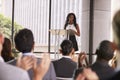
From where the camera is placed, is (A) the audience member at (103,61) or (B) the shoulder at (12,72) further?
(A) the audience member at (103,61)

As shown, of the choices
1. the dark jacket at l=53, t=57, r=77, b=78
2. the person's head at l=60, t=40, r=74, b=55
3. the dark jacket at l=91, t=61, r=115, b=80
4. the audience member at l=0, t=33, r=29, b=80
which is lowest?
the dark jacket at l=53, t=57, r=77, b=78

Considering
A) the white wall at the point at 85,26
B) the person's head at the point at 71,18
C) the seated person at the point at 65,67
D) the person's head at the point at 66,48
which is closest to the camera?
the seated person at the point at 65,67

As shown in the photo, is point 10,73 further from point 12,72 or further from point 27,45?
point 27,45

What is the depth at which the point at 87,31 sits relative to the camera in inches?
416

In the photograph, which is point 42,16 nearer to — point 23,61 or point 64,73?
point 64,73

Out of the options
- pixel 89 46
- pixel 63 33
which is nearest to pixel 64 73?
pixel 63 33

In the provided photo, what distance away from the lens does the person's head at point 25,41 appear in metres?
3.29

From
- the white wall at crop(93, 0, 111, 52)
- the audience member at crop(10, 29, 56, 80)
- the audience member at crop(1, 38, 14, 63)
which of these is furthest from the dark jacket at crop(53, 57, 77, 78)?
the white wall at crop(93, 0, 111, 52)

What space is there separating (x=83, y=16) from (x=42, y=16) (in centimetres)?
153

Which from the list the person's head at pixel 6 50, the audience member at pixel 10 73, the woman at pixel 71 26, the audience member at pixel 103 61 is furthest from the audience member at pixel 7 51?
the woman at pixel 71 26

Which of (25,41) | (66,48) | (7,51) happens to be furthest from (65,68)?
(25,41)

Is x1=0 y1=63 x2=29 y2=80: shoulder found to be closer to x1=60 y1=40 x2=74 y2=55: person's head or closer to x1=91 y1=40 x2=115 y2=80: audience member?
x1=91 y1=40 x2=115 y2=80: audience member

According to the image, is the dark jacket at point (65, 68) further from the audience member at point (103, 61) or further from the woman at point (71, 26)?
the woman at point (71, 26)

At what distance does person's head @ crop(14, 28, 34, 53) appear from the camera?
3285 millimetres
